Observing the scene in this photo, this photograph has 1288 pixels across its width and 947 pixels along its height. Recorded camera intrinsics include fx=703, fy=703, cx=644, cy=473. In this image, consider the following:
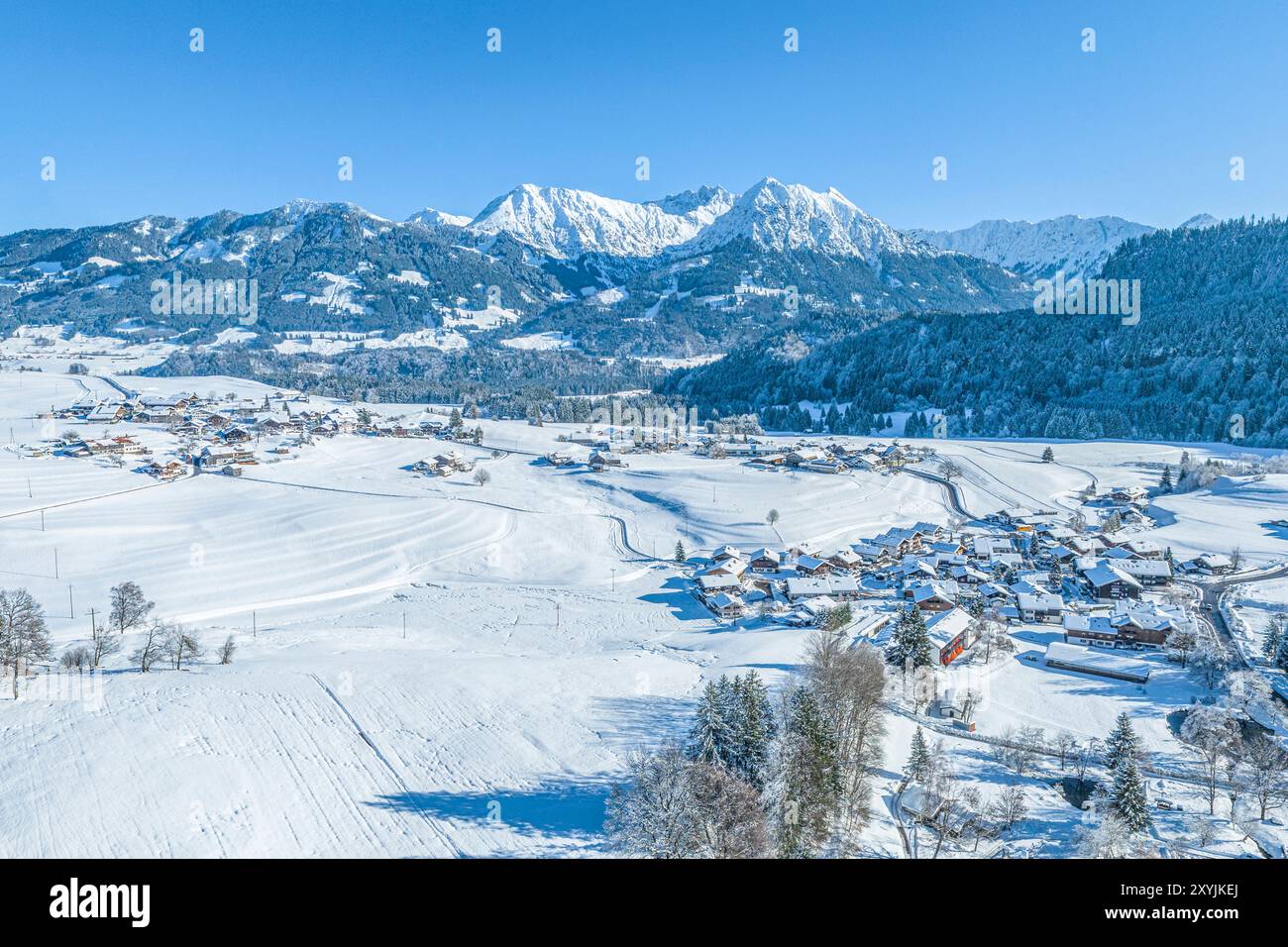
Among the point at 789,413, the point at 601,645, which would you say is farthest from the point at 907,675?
the point at 789,413

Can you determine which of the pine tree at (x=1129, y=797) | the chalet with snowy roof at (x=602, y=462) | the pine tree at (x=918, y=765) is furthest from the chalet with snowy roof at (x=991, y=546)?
the chalet with snowy roof at (x=602, y=462)

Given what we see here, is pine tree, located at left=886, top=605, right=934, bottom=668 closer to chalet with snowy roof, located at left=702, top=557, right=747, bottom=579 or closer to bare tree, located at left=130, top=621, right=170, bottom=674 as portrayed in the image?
chalet with snowy roof, located at left=702, top=557, right=747, bottom=579

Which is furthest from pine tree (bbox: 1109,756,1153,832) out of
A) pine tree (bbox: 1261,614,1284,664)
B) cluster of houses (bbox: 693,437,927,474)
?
cluster of houses (bbox: 693,437,927,474)

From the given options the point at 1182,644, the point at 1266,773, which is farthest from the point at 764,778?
the point at 1182,644

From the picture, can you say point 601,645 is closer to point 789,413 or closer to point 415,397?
point 789,413

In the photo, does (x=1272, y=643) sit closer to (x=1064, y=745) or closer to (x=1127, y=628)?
(x=1127, y=628)
